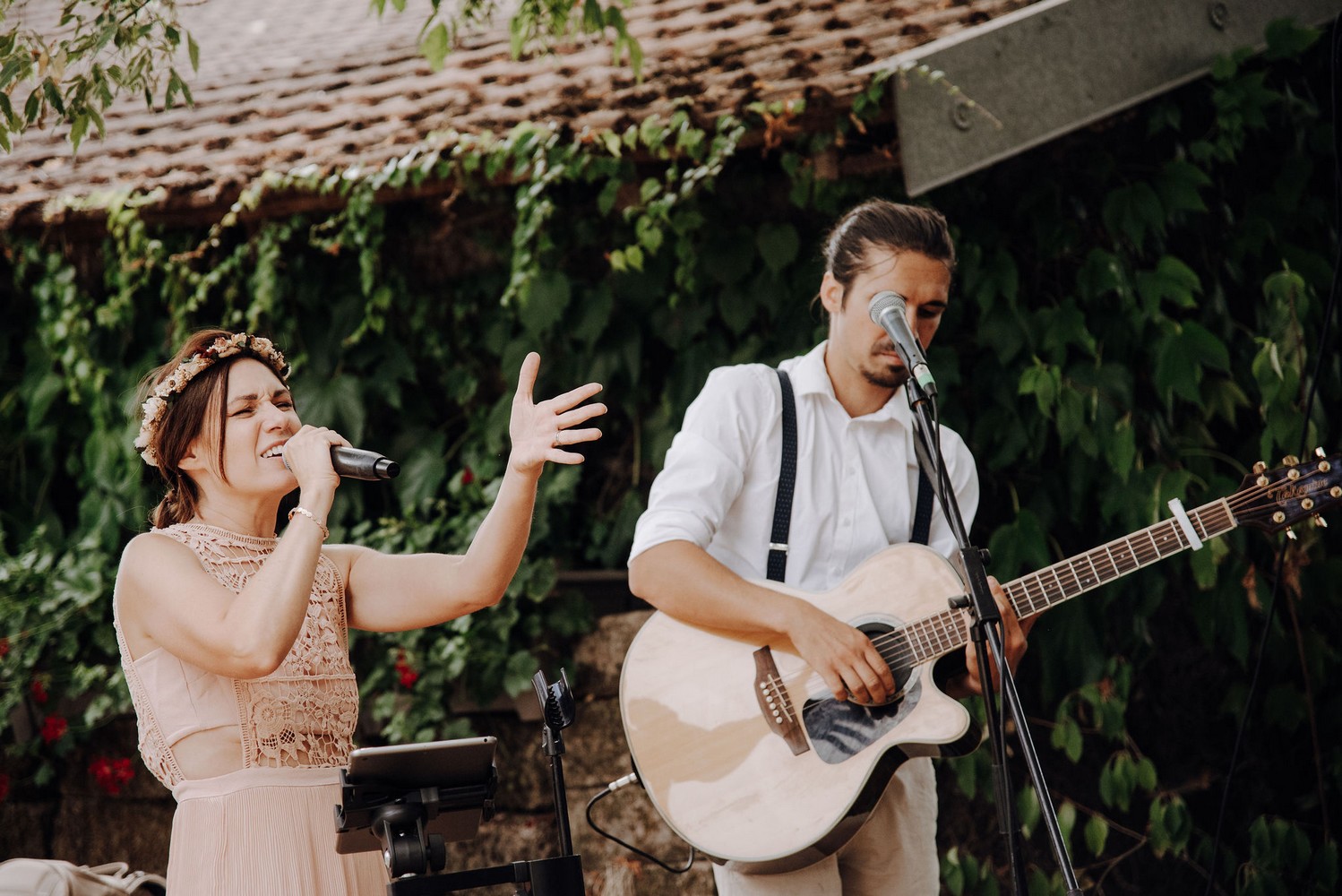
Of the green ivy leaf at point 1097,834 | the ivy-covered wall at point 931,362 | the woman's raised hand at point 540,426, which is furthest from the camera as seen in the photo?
the green ivy leaf at point 1097,834

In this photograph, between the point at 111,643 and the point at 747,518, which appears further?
the point at 111,643

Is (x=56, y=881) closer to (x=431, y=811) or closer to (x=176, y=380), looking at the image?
(x=176, y=380)

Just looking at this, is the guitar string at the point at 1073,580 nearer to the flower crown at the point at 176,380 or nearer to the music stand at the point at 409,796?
the music stand at the point at 409,796

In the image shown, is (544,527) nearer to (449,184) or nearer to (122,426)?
(449,184)

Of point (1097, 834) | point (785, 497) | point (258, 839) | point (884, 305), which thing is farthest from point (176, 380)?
point (1097, 834)

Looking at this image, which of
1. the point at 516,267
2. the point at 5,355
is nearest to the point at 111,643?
the point at 5,355

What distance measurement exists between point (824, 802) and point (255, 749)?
1190 millimetres

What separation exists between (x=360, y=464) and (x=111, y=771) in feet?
10.1

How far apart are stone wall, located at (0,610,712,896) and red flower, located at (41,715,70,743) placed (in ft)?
0.55

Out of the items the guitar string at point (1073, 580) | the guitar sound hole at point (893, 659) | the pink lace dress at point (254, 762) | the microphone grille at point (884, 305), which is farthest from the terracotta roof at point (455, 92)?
the pink lace dress at point (254, 762)

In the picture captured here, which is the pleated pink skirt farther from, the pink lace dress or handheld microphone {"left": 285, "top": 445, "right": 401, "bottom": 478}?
handheld microphone {"left": 285, "top": 445, "right": 401, "bottom": 478}

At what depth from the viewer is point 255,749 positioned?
2.34m

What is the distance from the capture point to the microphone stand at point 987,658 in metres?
2.11

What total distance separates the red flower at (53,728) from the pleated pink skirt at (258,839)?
2800mm
